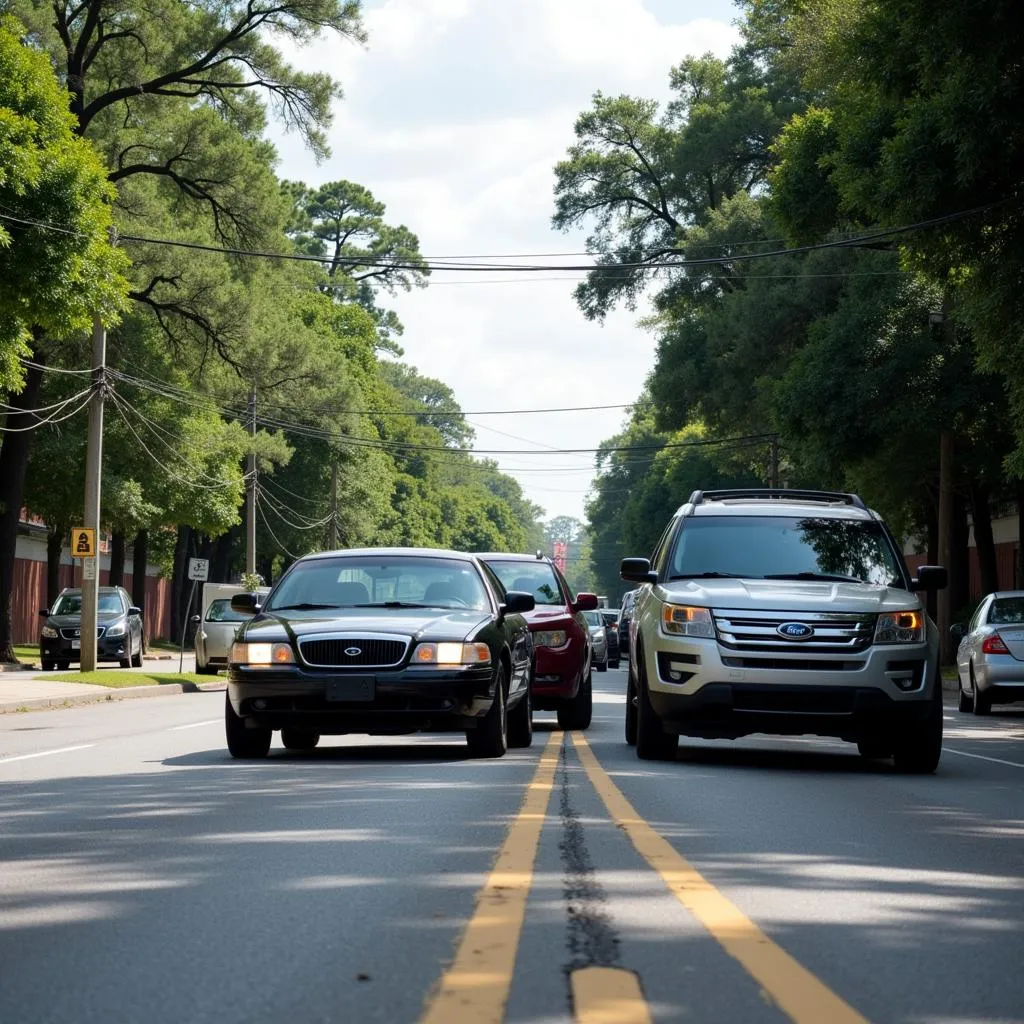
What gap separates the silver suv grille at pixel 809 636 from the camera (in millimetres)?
12797

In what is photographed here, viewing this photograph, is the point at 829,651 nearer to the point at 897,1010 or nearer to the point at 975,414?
the point at 897,1010

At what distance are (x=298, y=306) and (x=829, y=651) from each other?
63.6m

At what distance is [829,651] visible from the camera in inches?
505

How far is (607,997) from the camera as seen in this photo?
16.2ft

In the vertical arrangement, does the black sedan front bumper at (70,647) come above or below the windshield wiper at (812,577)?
below

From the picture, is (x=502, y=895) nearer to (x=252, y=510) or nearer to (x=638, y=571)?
(x=638, y=571)


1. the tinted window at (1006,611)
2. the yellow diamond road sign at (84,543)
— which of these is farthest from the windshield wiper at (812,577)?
the yellow diamond road sign at (84,543)

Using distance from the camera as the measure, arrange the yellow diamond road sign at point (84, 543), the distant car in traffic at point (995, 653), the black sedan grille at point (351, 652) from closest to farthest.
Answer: the black sedan grille at point (351, 652), the distant car in traffic at point (995, 653), the yellow diamond road sign at point (84, 543)

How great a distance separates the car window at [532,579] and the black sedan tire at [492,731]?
18.1 feet

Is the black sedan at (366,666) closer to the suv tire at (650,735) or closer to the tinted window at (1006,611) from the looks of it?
the suv tire at (650,735)

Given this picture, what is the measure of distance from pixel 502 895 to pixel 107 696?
21949 mm

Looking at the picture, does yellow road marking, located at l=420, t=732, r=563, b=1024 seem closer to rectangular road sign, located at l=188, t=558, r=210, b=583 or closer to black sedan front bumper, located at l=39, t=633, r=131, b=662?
rectangular road sign, located at l=188, t=558, r=210, b=583

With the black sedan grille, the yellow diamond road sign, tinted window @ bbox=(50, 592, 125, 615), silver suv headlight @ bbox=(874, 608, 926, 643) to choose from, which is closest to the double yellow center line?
the black sedan grille

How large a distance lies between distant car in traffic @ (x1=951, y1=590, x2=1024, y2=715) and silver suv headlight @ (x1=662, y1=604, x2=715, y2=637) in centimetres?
1210
